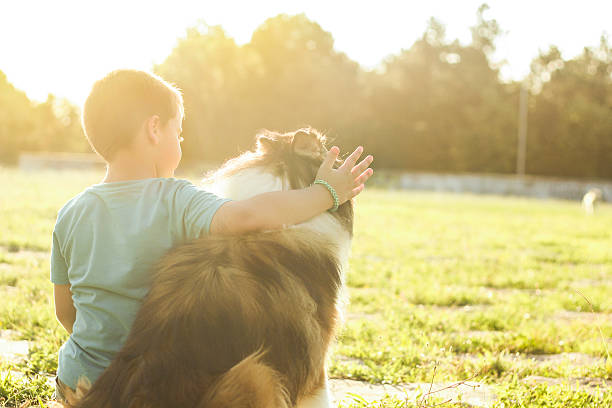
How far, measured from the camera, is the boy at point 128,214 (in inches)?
80.0

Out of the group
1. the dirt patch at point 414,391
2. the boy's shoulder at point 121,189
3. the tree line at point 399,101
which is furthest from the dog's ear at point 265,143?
the tree line at point 399,101

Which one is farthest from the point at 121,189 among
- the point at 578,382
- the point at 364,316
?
the point at 364,316

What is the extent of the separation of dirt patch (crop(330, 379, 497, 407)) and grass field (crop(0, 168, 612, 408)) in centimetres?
7

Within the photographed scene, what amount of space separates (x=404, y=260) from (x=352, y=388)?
4.38 metres

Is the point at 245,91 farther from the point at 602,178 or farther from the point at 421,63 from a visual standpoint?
the point at 602,178

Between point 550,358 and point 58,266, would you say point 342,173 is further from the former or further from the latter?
point 550,358

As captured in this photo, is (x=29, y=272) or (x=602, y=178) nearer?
(x=29, y=272)

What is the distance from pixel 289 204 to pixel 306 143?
20.4 inches

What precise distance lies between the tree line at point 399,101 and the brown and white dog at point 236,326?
3580 cm

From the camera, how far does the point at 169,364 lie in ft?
5.44

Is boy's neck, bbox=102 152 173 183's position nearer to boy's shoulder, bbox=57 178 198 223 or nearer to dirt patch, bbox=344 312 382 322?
boy's shoulder, bbox=57 178 198 223

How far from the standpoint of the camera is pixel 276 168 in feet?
7.94

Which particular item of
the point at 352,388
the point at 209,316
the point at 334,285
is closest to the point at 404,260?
the point at 352,388

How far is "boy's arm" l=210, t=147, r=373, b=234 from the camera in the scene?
1.96 m
